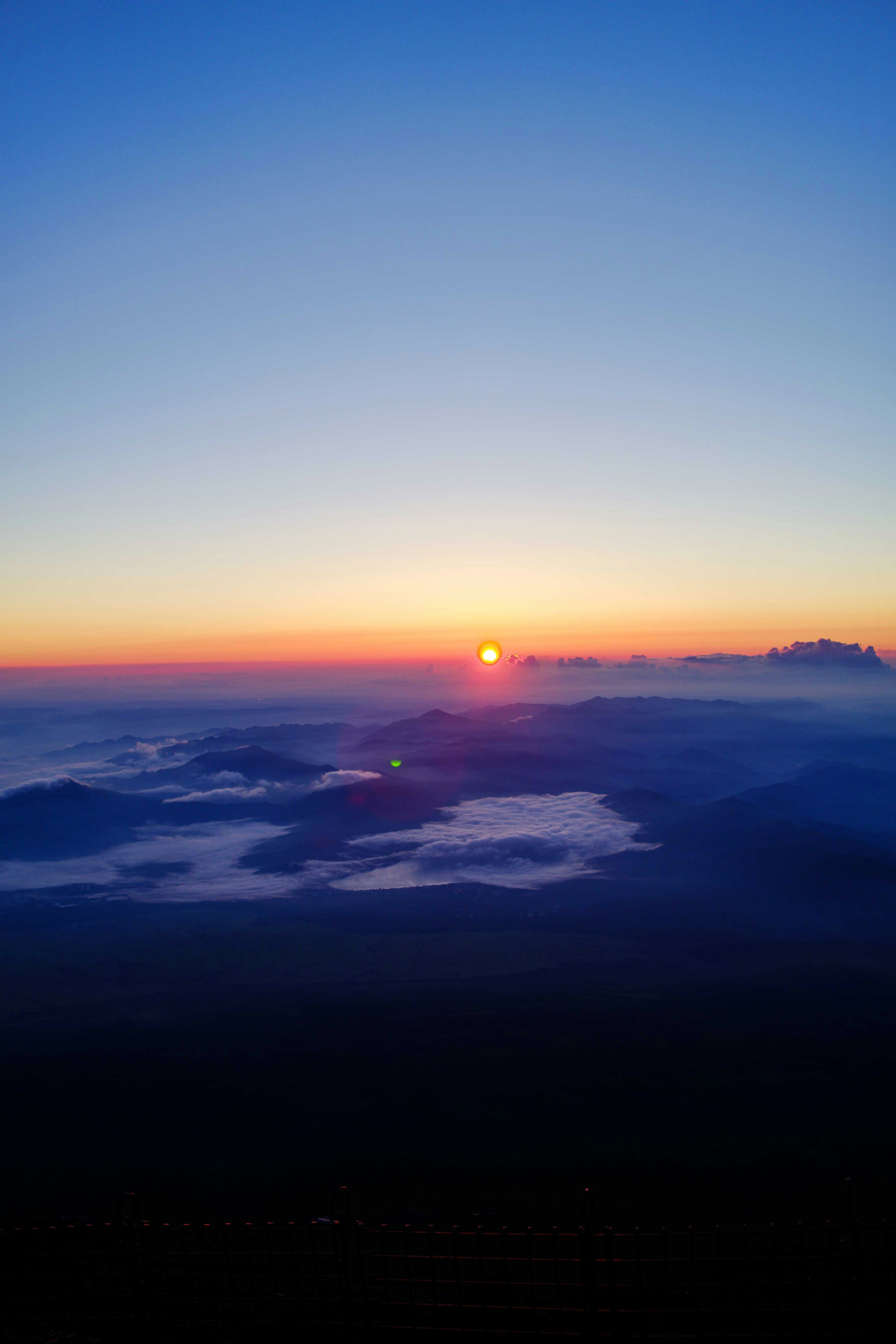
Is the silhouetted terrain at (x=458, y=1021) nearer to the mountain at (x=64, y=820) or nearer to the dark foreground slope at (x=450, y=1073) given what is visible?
the dark foreground slope at (x=450, y=1073)

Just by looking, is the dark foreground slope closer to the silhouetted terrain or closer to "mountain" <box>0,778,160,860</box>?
the silhouetted terrain

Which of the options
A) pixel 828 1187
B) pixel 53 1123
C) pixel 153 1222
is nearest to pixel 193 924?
pixel 53 1123

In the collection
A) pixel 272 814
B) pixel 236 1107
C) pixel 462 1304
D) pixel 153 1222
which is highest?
pixel 462 1304

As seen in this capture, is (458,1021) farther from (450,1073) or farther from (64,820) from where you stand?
(64,820)

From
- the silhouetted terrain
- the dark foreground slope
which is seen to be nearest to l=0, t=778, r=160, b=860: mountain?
the silhouetted terrain

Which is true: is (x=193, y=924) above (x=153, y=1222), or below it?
below

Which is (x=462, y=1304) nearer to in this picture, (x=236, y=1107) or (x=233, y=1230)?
(x=233, y=1230)

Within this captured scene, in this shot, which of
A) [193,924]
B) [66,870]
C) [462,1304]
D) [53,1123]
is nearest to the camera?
[462,1304]

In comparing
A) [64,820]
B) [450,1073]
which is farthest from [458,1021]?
[64,820]

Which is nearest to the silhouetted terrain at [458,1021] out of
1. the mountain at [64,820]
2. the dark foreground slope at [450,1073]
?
the dark foreground slope at [450,1073]

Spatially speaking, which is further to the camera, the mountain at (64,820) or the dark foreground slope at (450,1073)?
the mountain at (64,820)

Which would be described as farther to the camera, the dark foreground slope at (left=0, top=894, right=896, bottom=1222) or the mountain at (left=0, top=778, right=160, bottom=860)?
the mountain at (left=0, top=778, right=160, bottom=860)
